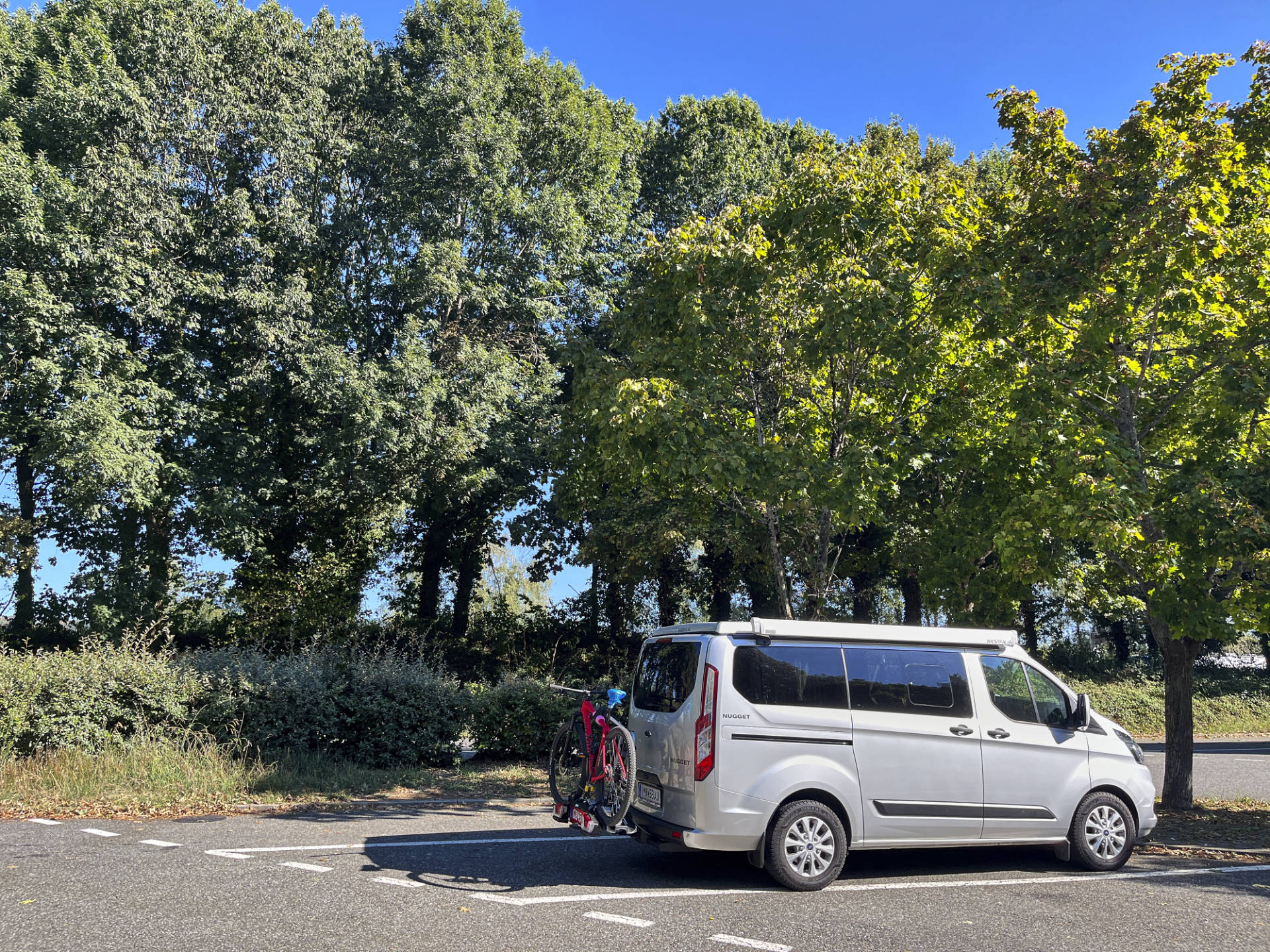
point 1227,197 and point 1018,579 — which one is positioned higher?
point 1227,197

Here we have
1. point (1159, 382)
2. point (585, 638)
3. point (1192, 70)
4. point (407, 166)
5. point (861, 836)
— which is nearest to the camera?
point (861, 836)

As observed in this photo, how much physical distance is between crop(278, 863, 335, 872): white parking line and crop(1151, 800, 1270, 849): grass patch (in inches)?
325

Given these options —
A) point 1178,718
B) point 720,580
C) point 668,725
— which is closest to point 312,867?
point 668,725

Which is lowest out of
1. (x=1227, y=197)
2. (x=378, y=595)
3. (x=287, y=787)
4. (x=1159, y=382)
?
(x=287, y=787)

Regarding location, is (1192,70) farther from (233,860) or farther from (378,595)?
(378,595)

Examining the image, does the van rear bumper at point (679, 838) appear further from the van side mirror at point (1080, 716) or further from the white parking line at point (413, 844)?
the van side mirror at point (1080, 716)

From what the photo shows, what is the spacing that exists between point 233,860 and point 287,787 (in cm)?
348

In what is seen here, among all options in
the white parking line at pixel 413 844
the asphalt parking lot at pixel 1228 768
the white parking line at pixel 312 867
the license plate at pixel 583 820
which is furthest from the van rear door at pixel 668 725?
the asphalt parking lot at pixel 1228 768

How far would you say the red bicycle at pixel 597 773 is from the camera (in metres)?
7.10

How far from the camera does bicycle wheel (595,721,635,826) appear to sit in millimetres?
7012

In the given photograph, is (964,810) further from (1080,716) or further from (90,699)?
(90,699)

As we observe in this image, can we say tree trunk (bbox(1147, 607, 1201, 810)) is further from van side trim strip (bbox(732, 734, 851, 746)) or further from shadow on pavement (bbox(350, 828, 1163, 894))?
van side trim strip (bbox(732, 734, 851, 746))

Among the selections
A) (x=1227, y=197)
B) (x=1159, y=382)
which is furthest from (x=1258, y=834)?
(x=1227, y=197)

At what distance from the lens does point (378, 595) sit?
105 ft
